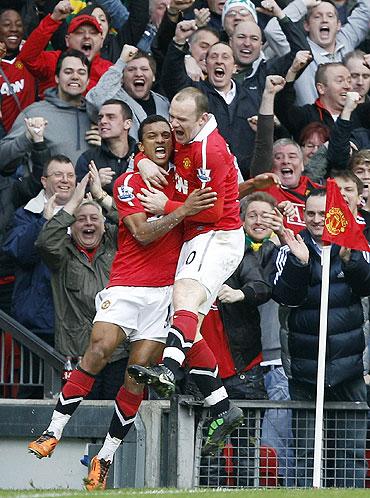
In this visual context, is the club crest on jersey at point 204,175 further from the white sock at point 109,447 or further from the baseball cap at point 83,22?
the baseball cap at point 83,22

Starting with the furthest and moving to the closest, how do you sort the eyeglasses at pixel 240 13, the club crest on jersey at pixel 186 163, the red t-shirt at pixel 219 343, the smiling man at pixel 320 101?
the eyeglasses at pixel 240 13 → the smiling man at pixel 320 101 → the red t-shirt at pixel 219 343 → the club crest on jersey at pixel 186 163

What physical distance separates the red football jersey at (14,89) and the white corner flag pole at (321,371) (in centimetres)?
507

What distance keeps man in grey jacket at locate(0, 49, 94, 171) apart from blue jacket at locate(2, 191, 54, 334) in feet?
4.59

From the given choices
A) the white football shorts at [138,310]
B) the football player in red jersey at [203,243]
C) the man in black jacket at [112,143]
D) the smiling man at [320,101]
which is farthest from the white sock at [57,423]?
the smiling man at [320,101]

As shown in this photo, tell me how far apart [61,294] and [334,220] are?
2685 mm

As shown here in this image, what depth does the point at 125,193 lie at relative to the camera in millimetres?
10023

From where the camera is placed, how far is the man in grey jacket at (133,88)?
43.5 ft

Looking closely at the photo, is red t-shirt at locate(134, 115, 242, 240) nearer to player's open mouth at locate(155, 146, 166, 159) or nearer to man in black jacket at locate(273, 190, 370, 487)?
player's open mouth at locate(155, 146, 166, 159)

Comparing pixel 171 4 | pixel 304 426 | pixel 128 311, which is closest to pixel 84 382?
pixel 128 311

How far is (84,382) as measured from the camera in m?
9.82

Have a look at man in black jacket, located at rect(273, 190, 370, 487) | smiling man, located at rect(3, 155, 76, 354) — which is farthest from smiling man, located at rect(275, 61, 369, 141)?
man in black jacket, located at rect(273, 190, 370, 487)

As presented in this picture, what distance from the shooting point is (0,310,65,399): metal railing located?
11562 millimetres

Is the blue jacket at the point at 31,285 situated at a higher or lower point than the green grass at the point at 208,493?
higher

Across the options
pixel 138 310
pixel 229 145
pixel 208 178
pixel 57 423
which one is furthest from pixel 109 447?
pixel 229 145
